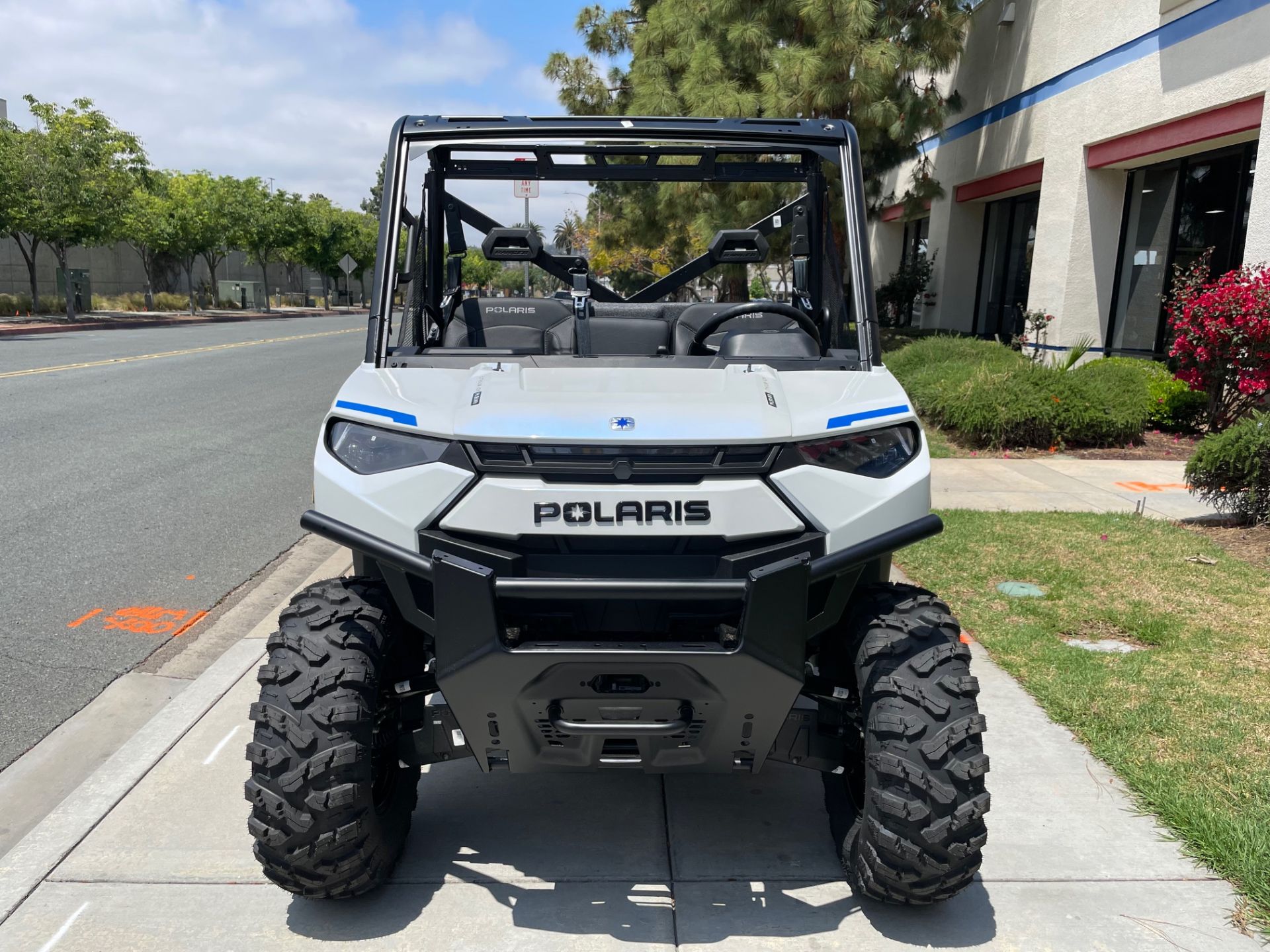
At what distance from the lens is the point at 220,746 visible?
12.8 ft

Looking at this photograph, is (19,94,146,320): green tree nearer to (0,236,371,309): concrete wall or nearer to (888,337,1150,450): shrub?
(0,236,371,309): concrete wall

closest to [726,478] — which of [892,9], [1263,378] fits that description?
[1263,378]

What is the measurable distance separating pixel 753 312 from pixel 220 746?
8.23ft

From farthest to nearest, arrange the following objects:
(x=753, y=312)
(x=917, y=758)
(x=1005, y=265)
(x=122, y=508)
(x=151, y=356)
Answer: (x=151, y=356) → (x=1005, y=265) → (x=122, y=508) → (x=753, y=312) → (x=917, y=758)

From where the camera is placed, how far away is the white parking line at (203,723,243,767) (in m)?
3.81

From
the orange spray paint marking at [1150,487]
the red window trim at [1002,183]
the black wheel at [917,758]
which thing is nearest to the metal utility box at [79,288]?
the red window trim at [1002,183]

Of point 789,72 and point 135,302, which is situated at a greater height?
point 789,72

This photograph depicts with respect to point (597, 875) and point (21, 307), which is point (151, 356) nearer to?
point (597, 875)

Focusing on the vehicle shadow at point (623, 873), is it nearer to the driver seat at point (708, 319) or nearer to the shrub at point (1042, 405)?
the driver seat at point (708, 319)

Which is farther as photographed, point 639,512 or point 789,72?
point 789,72

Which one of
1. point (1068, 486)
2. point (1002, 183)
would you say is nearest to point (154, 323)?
point (1002, 183)

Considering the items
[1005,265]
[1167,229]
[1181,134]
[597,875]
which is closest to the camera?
[597,875]

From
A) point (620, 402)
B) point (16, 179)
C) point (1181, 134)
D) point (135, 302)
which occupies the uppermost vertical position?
point (16, 179)

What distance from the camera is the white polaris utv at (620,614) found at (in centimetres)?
253
